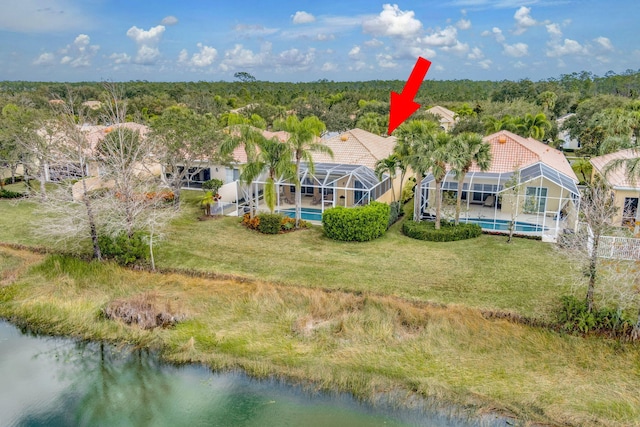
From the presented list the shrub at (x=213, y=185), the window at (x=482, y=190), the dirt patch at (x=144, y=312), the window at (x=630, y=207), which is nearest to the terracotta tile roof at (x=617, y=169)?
the window at (x=630, y=207)

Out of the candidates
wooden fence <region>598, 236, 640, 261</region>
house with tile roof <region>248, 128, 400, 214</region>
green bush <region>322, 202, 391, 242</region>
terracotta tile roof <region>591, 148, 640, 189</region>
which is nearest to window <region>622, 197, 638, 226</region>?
terracotta tile roof <region>591, 148, 640, 189</region>

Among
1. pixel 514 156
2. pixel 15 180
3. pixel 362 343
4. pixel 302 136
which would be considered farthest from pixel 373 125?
pixel 362 343

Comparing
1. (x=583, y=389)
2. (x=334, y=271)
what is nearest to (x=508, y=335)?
(x=583, y=389)

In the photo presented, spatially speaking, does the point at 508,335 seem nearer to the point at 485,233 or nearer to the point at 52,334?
the point at 485,233

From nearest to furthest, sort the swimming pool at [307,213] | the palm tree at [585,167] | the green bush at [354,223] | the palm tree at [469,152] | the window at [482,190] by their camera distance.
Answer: the palm tree at [469,152] → the green bush at [354,223] → the window at [482,190] → the swimming pool at [307,213] → the palm tree at [585,167]

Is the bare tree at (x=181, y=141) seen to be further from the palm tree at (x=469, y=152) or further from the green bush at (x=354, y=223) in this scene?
the palm tree at (x=469, y=152)

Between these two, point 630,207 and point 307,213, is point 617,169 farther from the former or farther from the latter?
point 307,213
